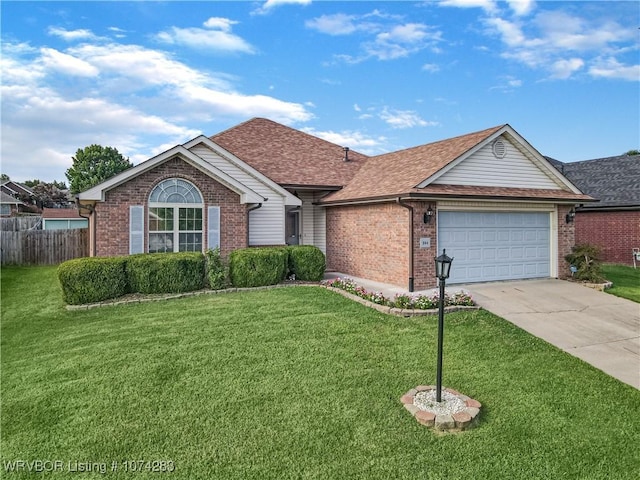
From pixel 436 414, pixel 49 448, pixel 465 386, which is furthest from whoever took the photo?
pixel 465 386

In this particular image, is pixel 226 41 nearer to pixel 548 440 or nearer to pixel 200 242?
pixel 200 242

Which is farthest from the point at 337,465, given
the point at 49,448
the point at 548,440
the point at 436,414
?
the point at 49,448

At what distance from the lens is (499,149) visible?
1256 centimetres

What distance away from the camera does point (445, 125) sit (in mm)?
21094

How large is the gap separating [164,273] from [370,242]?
617 centimetres

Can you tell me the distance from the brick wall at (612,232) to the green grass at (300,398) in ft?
47.9

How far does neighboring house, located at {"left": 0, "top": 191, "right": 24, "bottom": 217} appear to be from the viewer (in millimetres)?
37406

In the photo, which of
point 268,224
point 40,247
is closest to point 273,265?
point 268,224

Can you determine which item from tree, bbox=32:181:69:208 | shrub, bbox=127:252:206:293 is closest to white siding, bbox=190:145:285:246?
shrub, bbox=127:252:206:293

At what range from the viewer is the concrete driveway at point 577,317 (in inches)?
264

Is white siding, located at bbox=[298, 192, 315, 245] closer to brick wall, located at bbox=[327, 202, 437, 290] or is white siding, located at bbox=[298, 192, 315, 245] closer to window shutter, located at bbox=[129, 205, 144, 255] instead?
brick wall, located at bbox=[327, 202, 437, 290]

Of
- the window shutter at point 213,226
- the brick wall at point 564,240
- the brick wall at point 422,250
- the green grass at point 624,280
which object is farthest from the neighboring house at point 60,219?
the green grass at point 624,280

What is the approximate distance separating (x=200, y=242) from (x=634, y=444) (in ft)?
35.7

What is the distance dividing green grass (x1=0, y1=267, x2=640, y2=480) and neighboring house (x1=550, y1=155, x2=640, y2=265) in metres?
14.5
